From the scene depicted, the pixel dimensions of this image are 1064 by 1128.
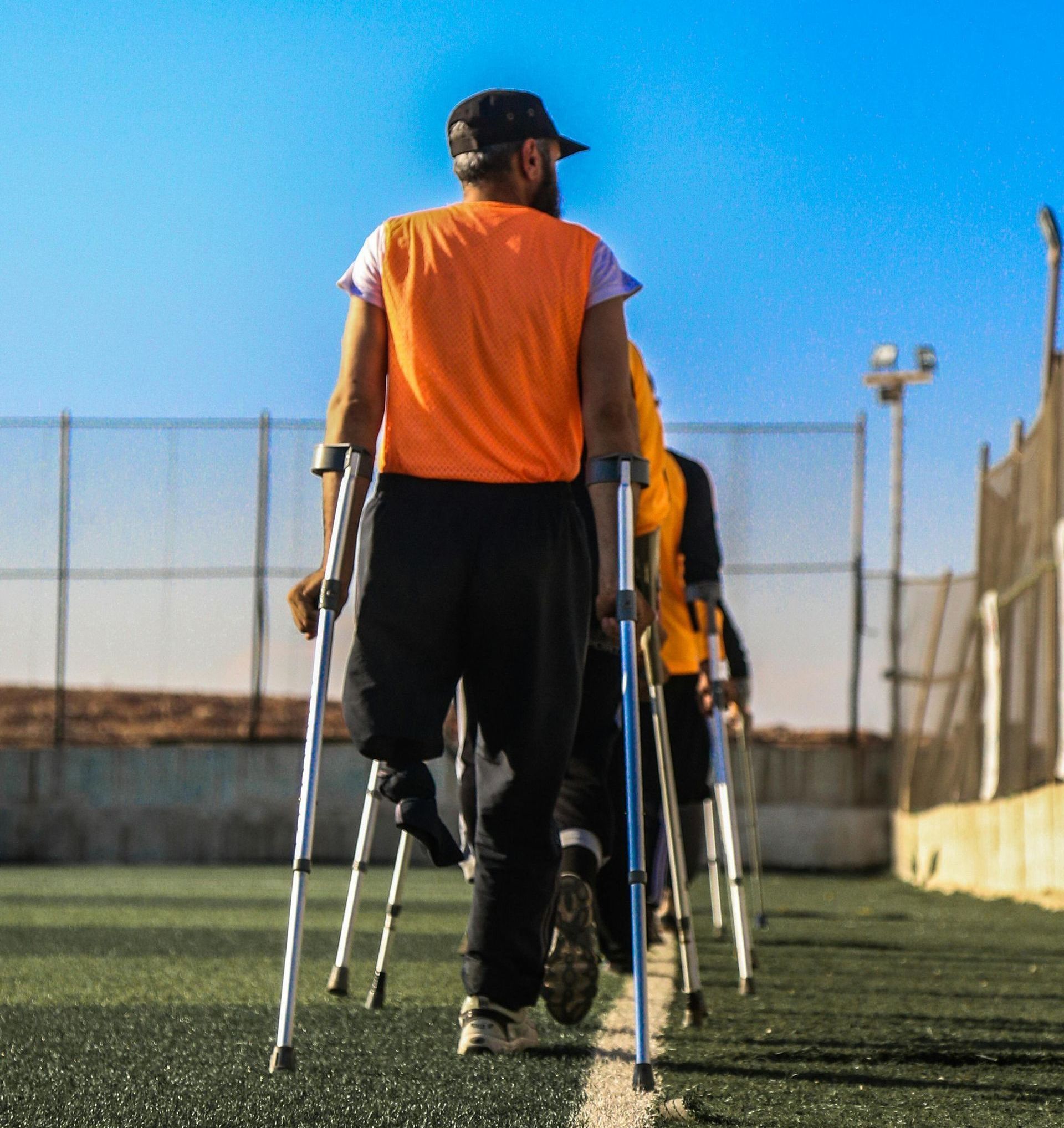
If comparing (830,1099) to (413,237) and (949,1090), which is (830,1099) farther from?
(413,237)

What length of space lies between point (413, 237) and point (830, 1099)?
6.28 feet

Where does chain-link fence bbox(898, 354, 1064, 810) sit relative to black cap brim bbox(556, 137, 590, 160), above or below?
below

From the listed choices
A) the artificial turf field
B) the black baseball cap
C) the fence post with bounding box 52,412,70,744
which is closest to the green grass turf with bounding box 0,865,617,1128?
the artificial turf field

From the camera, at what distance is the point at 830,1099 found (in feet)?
11.6

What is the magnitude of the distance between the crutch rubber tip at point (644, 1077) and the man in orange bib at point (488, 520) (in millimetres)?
642

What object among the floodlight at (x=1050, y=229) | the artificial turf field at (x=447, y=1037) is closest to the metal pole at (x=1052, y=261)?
the floodlight at (x=1050, y=229)

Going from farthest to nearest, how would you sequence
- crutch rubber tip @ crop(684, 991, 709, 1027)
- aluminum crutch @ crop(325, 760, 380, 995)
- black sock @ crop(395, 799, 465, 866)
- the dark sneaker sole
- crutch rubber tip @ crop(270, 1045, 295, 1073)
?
aluminum crutch @ crop(325, 760, 380, 995), crutch rubber tip @ crop(684, 991, 709, 1027), the dark sneaker sole, black sock @ crop(395, 799, 465, 866), crutch rubber tip @ crop(270, 1045, 295, 1073)

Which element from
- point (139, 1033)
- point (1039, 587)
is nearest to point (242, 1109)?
point (139, 1033)

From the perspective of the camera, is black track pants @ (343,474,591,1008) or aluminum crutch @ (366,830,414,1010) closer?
black track pants @ (343,474,591,1008)

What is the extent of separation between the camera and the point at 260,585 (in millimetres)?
21594

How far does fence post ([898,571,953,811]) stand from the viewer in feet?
57.0

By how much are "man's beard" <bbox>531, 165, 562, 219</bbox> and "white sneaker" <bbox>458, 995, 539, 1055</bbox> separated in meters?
1.69

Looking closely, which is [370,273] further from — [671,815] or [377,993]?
[377,993]

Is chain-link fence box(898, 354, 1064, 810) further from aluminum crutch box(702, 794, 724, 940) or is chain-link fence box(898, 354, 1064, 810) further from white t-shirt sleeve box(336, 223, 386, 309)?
white t-shirt sleeve box(336, 223, 386, 309)
